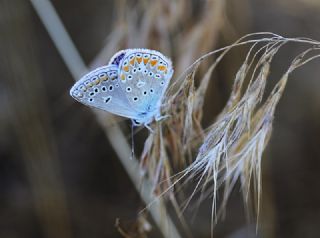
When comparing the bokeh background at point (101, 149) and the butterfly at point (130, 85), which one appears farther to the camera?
the bokeh background at point (101, 149)

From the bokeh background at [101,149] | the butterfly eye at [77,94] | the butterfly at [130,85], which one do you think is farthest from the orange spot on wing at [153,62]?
the bokeh background at [101,149]

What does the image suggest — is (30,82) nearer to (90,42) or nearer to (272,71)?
(90,42)

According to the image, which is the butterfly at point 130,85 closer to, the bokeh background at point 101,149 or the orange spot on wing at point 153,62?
the orange spot on wing at point 153,62

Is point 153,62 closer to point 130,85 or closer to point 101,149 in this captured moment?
point 130,85

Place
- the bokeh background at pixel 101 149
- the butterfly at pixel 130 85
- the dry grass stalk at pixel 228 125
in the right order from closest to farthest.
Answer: the dry grass stalk at pixel 228 125 < the butterfly at pixel 130 85 < the bokeh background at pixel 101 149

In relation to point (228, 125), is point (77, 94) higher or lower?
higher

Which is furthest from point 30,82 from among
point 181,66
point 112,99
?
point 112,99

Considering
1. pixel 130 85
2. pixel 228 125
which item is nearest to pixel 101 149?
pixel 130 85
